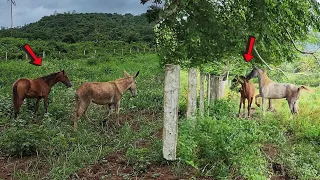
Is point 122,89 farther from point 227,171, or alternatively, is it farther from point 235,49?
point 227,171

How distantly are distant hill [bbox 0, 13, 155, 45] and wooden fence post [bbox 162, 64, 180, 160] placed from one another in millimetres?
32940

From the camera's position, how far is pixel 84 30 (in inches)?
2026

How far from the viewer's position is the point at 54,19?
59156 millimetres

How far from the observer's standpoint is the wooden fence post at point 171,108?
6.58 meters

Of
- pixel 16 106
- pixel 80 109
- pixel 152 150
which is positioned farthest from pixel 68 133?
pixel 16 106

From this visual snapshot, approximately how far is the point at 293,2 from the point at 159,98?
7.18 meters

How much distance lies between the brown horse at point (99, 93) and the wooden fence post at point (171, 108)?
3498 mm

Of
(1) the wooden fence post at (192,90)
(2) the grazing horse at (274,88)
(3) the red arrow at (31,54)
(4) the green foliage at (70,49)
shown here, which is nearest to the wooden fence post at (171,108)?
(1) the wooden fence post at (192,90)

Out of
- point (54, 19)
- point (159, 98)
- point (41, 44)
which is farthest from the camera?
point (54, 19)

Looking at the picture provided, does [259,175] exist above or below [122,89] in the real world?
below

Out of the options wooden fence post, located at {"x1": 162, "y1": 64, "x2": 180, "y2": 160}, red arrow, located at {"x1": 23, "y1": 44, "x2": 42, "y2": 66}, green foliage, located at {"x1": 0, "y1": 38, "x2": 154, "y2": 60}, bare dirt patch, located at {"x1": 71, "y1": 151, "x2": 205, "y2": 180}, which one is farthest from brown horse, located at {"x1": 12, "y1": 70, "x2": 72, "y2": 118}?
green foliage, located at {"x1": 0, "y1": 38, "x2": 154, "y2": 60}

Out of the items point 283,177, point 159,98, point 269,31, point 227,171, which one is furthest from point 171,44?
point 159,98

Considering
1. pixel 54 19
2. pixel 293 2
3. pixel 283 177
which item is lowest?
pixel 283 177

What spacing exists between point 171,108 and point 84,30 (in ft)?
153
